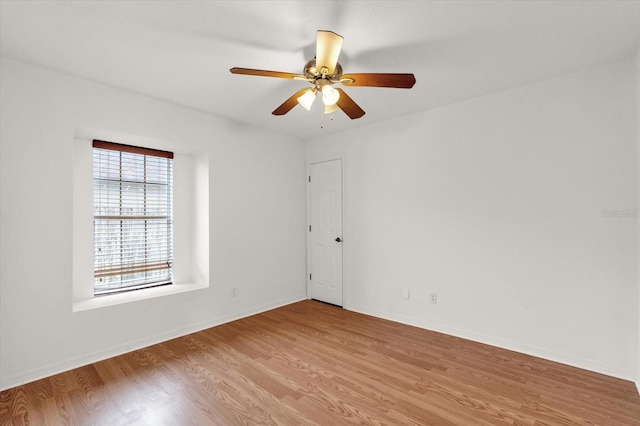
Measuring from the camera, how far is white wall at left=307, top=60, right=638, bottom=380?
241 centimetres

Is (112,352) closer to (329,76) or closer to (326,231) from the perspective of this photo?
(326,231)

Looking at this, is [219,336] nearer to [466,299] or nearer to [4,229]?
[4,229]

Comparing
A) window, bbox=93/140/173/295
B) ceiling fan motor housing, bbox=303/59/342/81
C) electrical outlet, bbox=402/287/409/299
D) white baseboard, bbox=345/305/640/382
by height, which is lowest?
white baseboard, bbox=345/305/640/382

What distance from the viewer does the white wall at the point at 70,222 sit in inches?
91.4

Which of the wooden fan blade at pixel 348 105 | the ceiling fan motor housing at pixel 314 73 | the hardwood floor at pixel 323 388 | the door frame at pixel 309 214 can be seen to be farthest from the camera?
the door frame at pixel 309 214

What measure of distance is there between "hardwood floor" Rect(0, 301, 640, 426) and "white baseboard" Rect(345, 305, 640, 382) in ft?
0.27

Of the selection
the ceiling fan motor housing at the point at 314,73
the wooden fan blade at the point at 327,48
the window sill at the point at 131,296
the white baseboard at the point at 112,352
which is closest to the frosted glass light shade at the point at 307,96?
the ceiling fan motor housing at the point at 314,73

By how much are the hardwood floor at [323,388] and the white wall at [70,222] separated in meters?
0.23

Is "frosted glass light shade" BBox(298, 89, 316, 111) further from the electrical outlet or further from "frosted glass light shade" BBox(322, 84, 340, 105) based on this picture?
the electrical outlet

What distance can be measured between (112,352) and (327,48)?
10.3 feet

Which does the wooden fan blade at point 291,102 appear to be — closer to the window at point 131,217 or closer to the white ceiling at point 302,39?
the white ceiling at point 302,39

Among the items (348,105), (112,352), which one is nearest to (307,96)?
(348,105)

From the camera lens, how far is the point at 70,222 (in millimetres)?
2582

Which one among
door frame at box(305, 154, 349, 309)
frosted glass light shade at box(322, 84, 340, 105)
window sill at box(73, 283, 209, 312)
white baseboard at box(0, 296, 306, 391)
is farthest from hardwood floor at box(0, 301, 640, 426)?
frosted glass light shade at box(322, 84, 340, 105)
